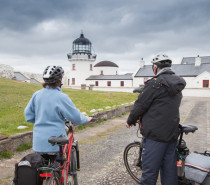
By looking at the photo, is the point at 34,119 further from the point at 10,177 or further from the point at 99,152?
the point at 99,152

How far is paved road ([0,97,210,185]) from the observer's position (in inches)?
185

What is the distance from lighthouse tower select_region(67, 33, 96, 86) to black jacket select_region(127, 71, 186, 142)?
187 ft

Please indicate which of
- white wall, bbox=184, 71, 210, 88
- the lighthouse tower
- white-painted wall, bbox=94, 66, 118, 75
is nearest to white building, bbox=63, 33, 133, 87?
the lighthouse tower

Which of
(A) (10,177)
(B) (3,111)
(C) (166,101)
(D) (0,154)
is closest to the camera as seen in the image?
(C) (166,101)

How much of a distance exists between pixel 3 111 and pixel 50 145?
810 centimetres

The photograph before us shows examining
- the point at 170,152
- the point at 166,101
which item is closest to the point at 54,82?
the point at 166,101

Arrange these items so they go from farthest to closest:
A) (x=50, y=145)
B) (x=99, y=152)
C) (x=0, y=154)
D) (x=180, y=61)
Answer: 1. (x=180, y=61)
2. (x=99, y=152)
3. (x=0, y=154)
4. (x=50, y=145)

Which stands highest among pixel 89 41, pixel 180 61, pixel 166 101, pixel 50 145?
pixel 89 41

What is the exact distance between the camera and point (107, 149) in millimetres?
6676

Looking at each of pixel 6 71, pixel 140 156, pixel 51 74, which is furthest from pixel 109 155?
pixel 6 71

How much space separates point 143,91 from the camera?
10.6 feet

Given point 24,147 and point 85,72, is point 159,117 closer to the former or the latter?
point 24,147

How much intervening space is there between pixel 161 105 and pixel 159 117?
168 millimetres

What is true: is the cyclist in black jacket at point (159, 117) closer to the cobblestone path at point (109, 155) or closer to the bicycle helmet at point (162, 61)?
the bicycle helmet at point (162, 61)
